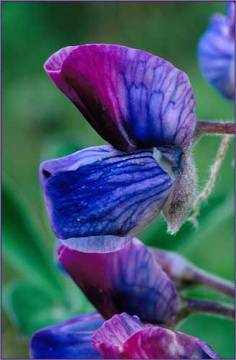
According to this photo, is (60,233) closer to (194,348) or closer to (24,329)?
(194,348)

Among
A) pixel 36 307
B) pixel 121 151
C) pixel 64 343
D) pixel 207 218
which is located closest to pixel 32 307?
pixel 36 307

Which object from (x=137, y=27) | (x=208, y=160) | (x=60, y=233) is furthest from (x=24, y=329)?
(x=137, y=27)

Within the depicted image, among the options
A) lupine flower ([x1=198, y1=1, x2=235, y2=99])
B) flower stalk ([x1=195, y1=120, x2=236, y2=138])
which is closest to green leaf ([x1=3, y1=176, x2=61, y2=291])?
lupine flower ([x1=198, y1=1, x2=235, y2=99])

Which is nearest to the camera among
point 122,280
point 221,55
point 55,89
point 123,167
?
point 123,167

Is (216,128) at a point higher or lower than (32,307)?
higher

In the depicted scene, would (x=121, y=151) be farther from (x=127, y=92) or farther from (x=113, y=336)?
(x=113, y=336)

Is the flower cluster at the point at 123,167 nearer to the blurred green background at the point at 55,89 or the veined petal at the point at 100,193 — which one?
the veined petal at the point at 100,193
